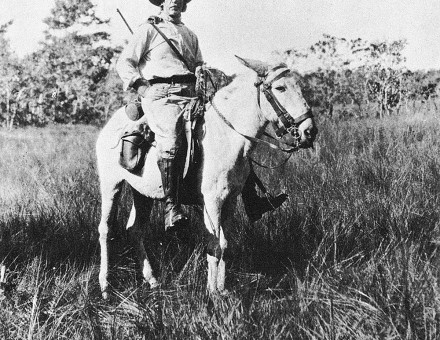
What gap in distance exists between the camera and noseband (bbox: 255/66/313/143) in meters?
3.08

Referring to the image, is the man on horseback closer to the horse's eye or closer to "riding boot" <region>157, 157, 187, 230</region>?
"riding boot" <region>157, 157, 187, 230</region>

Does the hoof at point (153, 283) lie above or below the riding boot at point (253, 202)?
below

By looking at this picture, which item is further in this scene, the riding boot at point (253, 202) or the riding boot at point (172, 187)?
the riding boot at point (253, 202)

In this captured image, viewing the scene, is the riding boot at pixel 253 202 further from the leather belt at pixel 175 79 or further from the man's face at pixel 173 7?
the man's face at pixel 173 7

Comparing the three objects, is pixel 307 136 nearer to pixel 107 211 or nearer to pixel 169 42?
pixel 169 42

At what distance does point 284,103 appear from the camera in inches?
123

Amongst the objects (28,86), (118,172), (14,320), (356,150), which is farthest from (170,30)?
(28,86)

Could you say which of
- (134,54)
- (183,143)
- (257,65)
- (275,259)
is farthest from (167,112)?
(275,259)

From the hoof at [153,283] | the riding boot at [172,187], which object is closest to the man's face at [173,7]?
the riding boot at [172,187]

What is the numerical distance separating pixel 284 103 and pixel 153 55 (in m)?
1.33

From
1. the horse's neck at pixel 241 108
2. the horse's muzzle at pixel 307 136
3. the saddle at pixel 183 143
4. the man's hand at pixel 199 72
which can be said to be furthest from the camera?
the man's hand at pixel 199 72

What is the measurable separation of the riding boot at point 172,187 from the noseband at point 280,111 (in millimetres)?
838

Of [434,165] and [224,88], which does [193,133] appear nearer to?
[224,88]

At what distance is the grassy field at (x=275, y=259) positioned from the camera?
2557 millimetres
